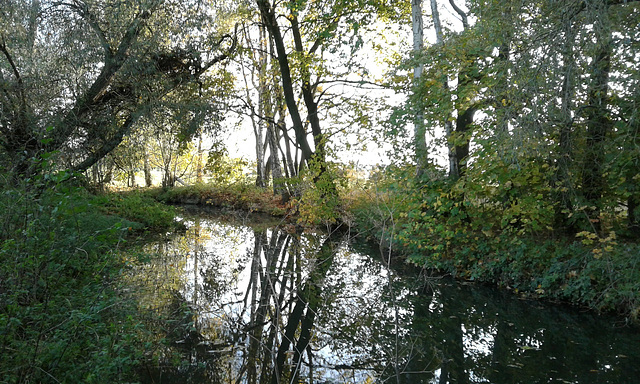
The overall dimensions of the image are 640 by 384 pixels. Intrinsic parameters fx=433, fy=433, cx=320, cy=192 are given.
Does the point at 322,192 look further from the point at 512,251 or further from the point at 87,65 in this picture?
the point at 87,65

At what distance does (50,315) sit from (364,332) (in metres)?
3.59

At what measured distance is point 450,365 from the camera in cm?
482

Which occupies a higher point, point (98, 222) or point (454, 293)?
point (98, 222)

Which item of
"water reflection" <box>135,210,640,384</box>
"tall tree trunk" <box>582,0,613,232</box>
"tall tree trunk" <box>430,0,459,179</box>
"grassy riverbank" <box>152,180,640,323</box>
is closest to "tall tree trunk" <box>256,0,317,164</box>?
"tall tree trunk" <box>430,0,459,179</box>

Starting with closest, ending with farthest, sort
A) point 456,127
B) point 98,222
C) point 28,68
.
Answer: point 98,222
point 28,68
point 456,127

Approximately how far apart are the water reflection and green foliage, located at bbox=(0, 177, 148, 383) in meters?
0.90

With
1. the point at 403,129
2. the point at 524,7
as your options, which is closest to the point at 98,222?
the point at 403,129

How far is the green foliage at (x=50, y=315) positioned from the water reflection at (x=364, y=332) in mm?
899

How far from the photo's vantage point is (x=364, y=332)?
5.68m

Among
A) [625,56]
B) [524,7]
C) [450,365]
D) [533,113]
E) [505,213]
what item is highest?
[524,7]

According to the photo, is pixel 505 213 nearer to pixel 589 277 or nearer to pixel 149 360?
pixel 589 277

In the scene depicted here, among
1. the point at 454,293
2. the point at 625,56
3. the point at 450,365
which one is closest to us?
the point at 450,365

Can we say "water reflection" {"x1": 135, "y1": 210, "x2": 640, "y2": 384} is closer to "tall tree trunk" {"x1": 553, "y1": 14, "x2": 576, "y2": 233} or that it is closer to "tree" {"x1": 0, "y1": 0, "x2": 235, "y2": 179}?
"tall tree trunk" {"x1": 553, "y1": 14, "x2": 576, "y2": 233}

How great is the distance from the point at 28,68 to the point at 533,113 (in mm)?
9140
